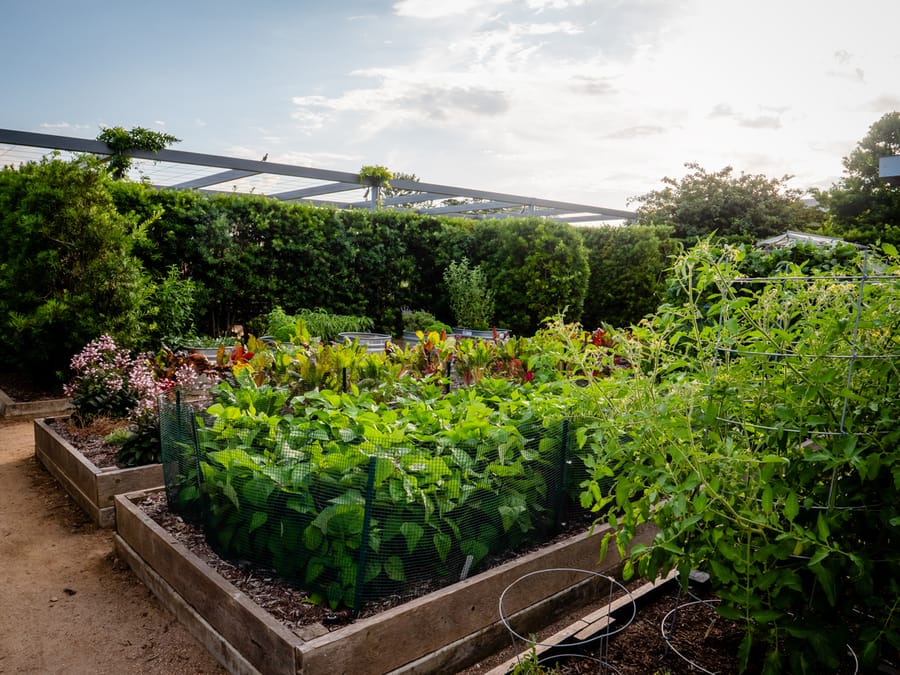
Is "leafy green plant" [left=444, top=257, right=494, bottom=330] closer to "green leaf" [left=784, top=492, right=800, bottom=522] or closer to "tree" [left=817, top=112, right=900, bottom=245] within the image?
"green leaf" [left=784, top=492, right=800, bottom=522]

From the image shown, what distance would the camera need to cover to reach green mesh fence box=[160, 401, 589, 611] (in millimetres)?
2254

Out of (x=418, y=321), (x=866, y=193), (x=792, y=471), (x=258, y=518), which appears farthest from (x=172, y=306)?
(x=866, y=193)

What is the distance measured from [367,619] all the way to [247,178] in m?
11.9

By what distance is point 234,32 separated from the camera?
6.36m

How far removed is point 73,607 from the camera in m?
2.82

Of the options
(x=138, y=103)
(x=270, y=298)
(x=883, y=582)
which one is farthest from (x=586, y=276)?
(x=883, y=582)

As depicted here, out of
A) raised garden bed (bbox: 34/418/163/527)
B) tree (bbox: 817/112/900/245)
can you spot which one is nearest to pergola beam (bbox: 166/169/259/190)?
raised garden bed (bbox: 34/418/163/527)

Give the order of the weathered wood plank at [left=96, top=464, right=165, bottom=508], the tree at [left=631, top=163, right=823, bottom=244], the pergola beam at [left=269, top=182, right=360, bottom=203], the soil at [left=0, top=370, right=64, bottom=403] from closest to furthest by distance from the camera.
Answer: the weathered wood plank at [left=96, top=464, right=165, bottom=508], the soil at [left=0, top=370, right=64, bottom=403], the pergola beam at [left=269, top=182, right=360, bottom=203], the tree at [left=631, top=163, right=823, bottom=244]

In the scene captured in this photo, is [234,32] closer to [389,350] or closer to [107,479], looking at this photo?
[389,350]

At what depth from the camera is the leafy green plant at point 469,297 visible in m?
9.77

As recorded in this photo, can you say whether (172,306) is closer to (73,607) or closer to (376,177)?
(73,607)

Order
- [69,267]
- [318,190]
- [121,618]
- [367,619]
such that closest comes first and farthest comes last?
[367,619] < [121,618] < [69,267] < [318,190]

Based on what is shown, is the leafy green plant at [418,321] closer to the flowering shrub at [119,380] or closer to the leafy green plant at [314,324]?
the leafy green plant at [314,324]

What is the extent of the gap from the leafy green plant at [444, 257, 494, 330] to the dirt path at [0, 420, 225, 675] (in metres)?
6.61
